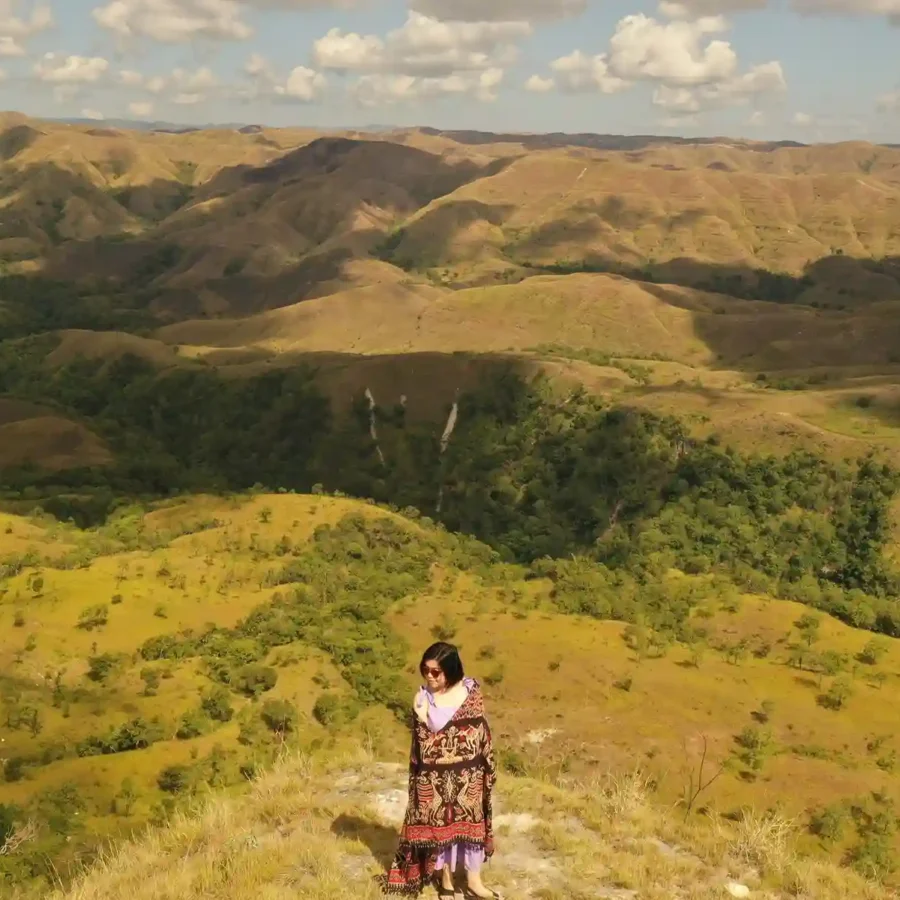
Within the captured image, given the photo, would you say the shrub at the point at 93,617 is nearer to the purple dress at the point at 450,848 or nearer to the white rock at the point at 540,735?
the white rock at the point at 540,735

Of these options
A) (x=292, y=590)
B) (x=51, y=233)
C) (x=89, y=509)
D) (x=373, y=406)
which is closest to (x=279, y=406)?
(x=373, y=406)

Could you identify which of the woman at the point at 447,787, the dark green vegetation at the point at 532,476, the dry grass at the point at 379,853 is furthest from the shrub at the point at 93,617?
the woman at the point at 447,787

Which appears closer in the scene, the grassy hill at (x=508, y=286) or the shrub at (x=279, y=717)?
the shrub at (x=279, y=717)

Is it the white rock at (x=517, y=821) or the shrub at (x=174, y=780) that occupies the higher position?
the white rock at (x=517, y=821)

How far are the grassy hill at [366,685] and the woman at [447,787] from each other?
2.44 m

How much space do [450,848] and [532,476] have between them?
176ft

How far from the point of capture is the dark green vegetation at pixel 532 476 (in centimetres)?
4600

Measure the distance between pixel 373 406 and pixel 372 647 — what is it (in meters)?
43.5

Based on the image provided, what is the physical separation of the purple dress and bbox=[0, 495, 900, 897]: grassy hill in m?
2.37

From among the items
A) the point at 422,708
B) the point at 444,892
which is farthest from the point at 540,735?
the point at 422,708

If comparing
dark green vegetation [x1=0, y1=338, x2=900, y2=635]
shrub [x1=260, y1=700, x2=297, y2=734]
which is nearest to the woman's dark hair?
shrub [x1=260, y1=700, x2=297, y2=734]

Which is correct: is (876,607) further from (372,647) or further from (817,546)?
(372,647)

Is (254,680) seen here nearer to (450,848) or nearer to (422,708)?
(450,848)

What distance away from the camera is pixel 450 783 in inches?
295
